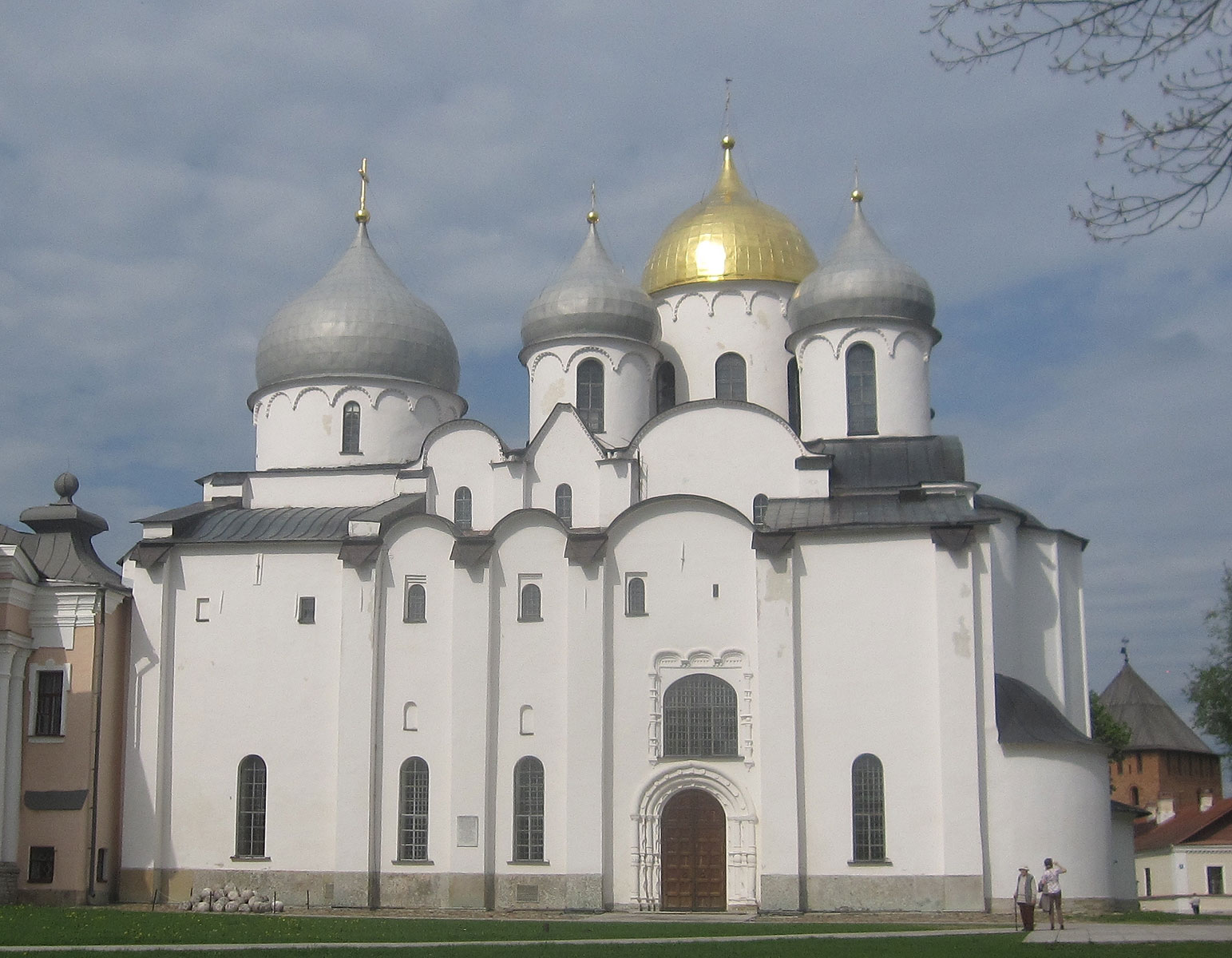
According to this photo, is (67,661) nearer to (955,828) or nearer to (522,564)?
(522,564)

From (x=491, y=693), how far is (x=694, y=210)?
13.2 m

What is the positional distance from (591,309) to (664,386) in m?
2.95

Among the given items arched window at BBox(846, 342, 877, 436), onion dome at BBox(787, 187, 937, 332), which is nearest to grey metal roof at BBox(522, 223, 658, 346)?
onion dome at BBox(787, 187, 937, 332)

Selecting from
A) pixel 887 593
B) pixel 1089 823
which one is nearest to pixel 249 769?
pixel 887 593

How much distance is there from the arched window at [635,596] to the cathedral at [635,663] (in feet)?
0.14

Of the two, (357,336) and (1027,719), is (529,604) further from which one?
(1027,719)

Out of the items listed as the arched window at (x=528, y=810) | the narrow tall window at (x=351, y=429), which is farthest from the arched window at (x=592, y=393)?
the arched window at (x=528, y=810)

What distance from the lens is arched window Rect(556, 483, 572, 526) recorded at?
29281mm

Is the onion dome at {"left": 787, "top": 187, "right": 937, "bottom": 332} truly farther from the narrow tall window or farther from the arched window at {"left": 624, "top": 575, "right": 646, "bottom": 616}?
the narrow tall window

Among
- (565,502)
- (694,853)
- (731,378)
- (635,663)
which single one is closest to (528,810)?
(694,853)

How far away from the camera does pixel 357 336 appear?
32.6m

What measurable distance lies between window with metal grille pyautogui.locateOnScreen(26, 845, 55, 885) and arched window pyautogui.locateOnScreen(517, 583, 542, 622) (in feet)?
30.5

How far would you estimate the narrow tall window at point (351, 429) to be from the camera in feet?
106

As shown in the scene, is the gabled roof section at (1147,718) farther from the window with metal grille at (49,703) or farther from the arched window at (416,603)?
the window with metal grille at (49,703)
